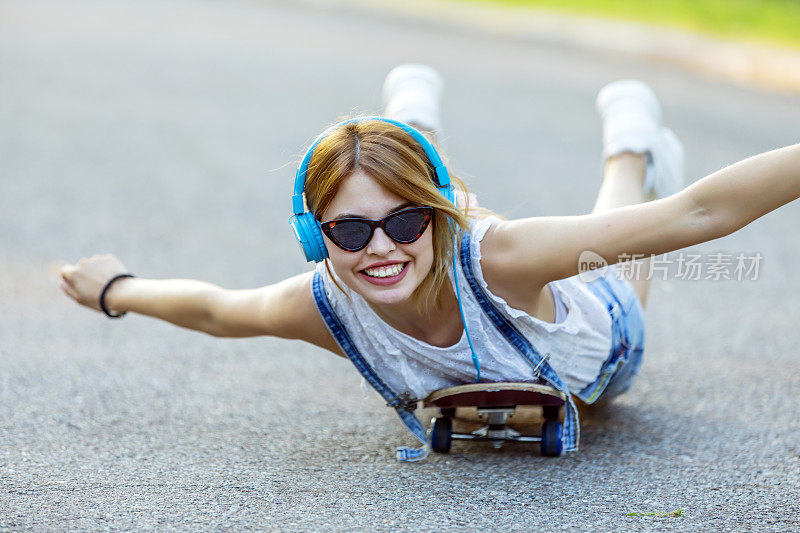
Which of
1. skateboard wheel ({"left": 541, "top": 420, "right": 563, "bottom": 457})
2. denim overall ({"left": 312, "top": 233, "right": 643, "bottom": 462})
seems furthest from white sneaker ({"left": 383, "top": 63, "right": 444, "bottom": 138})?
skateboard wheel ({"left": 541, "top": 420, "right": 563, "bottom": 457})

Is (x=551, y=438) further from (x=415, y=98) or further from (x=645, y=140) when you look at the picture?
(x=415, y=98)

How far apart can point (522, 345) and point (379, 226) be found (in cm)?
66

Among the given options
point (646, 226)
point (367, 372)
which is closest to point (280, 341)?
point (367, 372)

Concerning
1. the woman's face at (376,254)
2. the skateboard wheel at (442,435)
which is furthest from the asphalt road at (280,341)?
the woman's face at (376,254)

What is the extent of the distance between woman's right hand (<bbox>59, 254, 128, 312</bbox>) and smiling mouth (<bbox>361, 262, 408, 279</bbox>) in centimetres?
118

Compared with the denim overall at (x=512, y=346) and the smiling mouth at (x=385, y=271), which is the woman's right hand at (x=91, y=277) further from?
the smiling mouth at (x=385, y=271)

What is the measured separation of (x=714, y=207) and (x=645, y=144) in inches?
67.0

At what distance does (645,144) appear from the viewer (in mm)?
4340

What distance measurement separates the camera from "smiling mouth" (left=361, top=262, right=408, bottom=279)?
2.95m

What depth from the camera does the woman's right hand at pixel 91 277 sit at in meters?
3.71

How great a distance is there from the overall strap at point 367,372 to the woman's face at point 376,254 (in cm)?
22

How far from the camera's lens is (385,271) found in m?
2.95

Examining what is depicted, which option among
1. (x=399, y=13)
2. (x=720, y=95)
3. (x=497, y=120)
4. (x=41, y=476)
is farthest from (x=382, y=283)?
(x=399, y=13)

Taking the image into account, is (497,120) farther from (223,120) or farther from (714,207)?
(714,207)
